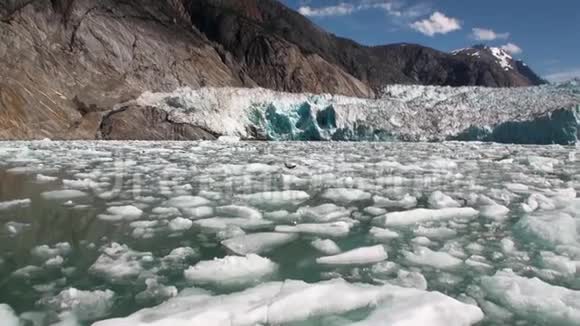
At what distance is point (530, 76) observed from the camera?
119688 millimetres

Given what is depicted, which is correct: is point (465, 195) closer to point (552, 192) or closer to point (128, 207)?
point (552, 192)

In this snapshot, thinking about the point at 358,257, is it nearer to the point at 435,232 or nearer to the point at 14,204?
the point at 435,232

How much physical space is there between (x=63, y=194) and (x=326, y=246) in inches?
148

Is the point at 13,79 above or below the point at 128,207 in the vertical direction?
above

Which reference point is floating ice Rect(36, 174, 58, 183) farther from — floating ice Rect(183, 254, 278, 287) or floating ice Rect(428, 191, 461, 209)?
floating ice Rect(428, 191, 461, 209)

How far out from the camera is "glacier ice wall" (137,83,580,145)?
968 inches

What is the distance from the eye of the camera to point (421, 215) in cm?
456

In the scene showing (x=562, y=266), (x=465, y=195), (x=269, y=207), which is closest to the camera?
(x=562, y=266)

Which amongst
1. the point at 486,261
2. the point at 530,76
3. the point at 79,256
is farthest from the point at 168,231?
the point at 530,76

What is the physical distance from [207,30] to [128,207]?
45565 mm

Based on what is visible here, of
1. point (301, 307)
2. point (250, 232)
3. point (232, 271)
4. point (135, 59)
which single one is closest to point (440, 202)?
point (250, 232)

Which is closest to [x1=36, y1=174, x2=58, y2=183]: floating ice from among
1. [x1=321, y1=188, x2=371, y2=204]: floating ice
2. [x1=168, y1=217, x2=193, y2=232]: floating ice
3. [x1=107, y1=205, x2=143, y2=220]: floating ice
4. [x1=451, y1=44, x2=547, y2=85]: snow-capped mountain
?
[x1=107, y1=205, x2=143, y2=220]: floating ice

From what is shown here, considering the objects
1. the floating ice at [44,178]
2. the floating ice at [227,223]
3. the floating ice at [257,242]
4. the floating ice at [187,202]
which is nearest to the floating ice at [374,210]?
the floating ice at [227,223]

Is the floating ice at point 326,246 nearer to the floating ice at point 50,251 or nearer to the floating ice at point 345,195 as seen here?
the floating ice at point 50,251
